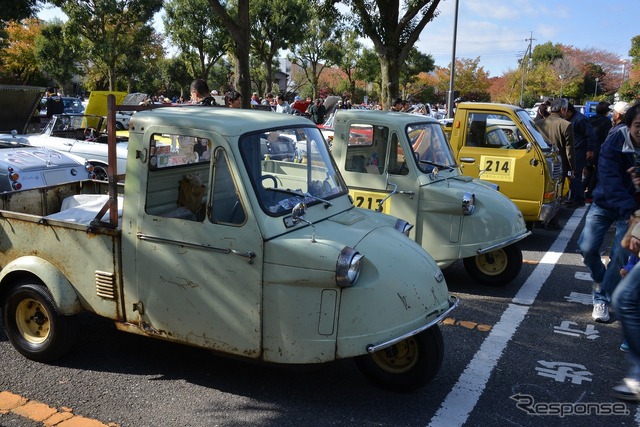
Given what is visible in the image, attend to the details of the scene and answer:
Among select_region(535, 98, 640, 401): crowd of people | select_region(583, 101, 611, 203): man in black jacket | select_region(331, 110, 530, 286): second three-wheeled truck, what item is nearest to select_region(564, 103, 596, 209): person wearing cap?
select_region(583, 101, 611, 203): man in black jacket

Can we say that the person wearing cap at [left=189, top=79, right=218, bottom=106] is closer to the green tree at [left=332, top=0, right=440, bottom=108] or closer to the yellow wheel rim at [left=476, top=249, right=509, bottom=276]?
the yellow wheel rim at [left=476, top=249, right=509, bottom=276]

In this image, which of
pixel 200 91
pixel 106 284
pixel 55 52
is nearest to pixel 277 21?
pixel 55 52

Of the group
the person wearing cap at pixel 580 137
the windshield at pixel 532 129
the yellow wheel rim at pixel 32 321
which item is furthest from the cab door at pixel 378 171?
the person wearing cap at pixel 580 137

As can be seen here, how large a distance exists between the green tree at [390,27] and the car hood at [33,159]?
7.90m

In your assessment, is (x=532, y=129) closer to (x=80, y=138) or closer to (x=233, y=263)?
(x=233, y=263)

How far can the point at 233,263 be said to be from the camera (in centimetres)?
372

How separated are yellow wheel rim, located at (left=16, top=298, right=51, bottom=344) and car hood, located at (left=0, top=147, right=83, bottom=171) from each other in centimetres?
440

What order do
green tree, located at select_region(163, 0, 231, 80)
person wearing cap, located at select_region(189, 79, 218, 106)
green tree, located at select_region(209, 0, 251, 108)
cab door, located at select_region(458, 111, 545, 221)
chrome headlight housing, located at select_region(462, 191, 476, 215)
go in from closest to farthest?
chrome headlight housing, located at select_region(462, 191, 476, 215) → person wearing cap, located at select_region(189, 79, 218, 106) → cab door, located at select_region(458, 111, 545, 221) → green tree, located at select_region(209, 0, 251, 108) → green tree, located at select_region(163, 0, 231, 80)

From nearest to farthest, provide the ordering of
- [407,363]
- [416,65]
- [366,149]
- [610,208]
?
[407,363] < [610,208] < [366,149] < [416,65]

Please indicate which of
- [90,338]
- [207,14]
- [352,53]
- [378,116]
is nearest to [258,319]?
[90,338]

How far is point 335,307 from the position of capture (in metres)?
3.56

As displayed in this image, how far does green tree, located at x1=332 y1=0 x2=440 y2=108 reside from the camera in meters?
13.8

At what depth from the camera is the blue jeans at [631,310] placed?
367 cm

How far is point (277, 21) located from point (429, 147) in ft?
98.2
